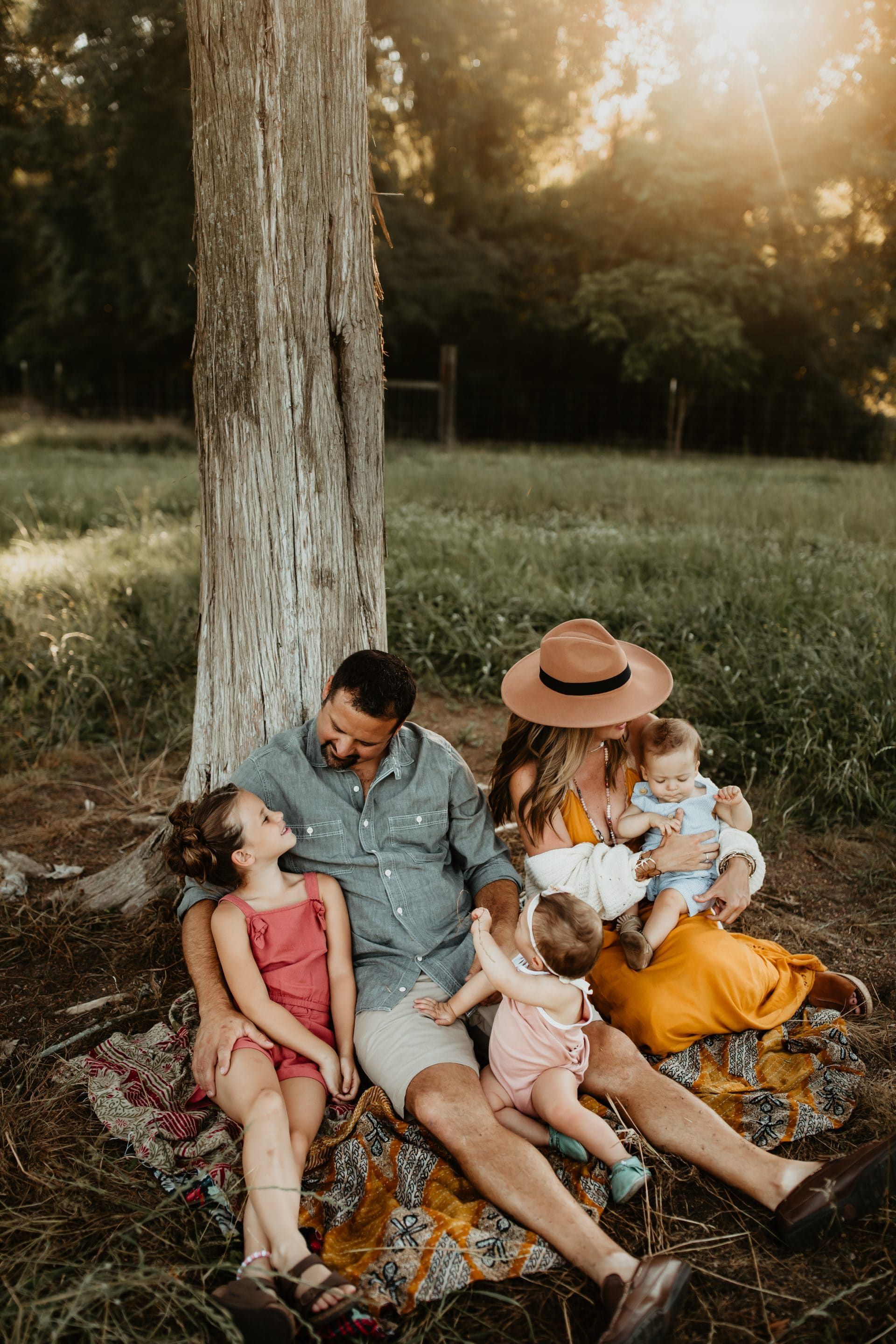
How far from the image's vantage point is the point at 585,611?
18.7ft

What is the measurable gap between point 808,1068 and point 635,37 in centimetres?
393

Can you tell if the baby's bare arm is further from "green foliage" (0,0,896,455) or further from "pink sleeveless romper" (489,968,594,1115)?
"green foliage" (0,0,896,455)

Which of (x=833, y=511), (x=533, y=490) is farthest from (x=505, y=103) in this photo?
(x=833, y=511)

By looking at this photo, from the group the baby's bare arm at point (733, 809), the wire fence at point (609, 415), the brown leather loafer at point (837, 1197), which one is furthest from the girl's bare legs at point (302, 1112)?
the wire fence at point (609, 415)

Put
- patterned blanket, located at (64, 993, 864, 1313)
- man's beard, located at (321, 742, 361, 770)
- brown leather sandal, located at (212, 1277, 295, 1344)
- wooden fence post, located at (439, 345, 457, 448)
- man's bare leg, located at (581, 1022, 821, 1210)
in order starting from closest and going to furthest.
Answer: brown leather sandal, located at (212, 1277, 295, 1344), patterned blanket, located at (64, 993, 864, 1313), man's bare leg, located at (581, 1022, 821, 1210), man's beard, located at (321, 742, 361, 770), wooden fence post, located at (439, 345, 457, 448)

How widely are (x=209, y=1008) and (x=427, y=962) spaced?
0.59 m

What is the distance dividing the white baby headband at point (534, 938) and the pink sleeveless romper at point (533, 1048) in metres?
0.03

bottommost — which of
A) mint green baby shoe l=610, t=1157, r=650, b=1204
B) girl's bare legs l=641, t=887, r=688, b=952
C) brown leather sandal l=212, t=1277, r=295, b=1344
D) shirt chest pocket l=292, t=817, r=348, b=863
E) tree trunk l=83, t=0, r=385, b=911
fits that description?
mint green baby shoe l=610, t=1157, r=650, b=1204

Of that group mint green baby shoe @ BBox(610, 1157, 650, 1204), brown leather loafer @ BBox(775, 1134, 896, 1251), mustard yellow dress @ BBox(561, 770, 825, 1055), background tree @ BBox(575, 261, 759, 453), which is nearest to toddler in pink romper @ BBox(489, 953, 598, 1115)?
mint green baby shoe @ BBox(610, 1157, 650, 1204)

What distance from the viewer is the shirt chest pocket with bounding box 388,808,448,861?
8.94ft

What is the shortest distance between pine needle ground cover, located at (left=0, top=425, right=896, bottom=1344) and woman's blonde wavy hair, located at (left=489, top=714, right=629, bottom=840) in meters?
0.94

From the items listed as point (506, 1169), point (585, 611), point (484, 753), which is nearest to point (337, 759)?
point (506, 1169)

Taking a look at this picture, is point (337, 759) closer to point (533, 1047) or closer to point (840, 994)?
point (533, 1047)

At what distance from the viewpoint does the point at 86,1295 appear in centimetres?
185
